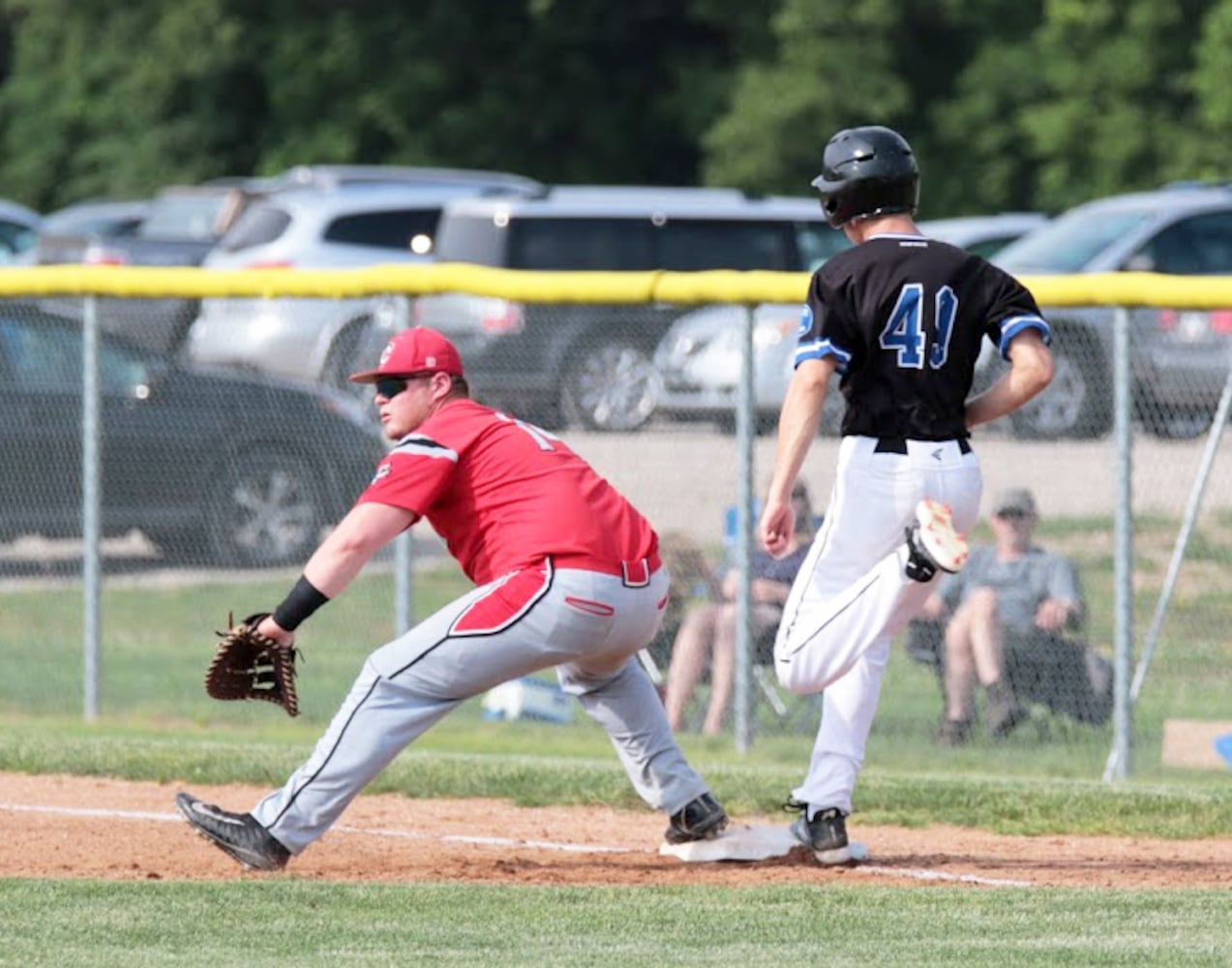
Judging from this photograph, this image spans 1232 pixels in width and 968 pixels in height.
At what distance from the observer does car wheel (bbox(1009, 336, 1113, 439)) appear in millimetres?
10625

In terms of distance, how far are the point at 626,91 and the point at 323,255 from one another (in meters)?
16.3

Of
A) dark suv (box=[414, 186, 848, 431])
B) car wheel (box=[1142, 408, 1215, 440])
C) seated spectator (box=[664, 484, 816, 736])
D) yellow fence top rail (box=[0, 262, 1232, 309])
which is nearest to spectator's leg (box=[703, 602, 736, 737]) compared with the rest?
seated spectator (box=[664, 484, 816, 736])

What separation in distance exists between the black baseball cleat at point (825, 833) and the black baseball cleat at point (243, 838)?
57.0 inches

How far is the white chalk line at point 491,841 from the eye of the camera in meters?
7.72

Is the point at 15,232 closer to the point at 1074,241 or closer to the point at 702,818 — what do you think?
the point at 1074,241

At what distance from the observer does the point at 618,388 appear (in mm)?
11070

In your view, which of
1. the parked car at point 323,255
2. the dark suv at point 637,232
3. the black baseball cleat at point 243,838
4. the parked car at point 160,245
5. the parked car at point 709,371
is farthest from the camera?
the dark suv at point 637,232

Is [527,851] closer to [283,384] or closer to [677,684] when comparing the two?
[677,684]

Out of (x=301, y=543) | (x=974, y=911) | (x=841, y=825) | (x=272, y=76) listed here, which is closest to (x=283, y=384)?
(x=301, y=543)

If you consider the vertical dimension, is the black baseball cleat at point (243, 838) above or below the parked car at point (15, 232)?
below

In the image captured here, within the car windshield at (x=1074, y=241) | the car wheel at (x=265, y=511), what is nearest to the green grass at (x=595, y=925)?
the car wheel at (x=265, y=511)

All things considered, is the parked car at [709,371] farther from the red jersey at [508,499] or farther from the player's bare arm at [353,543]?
the player's bare arm at [353,543]

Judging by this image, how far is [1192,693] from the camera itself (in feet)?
33.8

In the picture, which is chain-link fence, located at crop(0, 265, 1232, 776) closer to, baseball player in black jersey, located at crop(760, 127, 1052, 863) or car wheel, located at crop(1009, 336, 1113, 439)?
car wheel, located at crop(1009, 336, 1113, 439)
